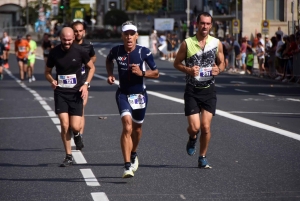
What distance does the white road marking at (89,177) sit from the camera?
988 cm

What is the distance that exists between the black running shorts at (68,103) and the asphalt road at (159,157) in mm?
663

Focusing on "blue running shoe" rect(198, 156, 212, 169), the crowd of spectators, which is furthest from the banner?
"blue running shoe" rect(198, 156, 212, 169)

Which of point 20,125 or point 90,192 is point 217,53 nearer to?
point 90,192

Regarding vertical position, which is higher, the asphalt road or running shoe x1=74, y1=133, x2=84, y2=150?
running shoe x1=74, y1=133, x2=84, y2=150

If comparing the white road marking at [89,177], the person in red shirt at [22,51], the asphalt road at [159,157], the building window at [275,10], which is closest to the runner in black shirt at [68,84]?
the asphalt road at [159,157]

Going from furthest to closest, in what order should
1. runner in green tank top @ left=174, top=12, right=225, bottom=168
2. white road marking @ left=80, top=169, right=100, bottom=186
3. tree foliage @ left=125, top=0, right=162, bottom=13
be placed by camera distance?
tree foliage @ left=125, top=0, right=162, bottom=13
runner in green tank top @ left=174, top=12, right=225, bottom=168
white road marking @ left=80, top=169, right=100, bottom=186

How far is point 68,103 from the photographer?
11703 mm

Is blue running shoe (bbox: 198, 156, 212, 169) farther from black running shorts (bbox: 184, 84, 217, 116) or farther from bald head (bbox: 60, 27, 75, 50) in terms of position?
bald head (bbox: 60, 27, 75, 50)

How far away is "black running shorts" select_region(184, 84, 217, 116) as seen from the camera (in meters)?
10.9

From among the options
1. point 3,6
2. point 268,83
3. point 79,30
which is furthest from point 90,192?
point 3,6

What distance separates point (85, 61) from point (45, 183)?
236cm

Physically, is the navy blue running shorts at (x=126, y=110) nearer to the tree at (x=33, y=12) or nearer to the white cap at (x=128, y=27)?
the white cap at (x=128, y=27)

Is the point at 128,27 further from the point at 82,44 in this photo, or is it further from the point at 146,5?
the point at 146,5

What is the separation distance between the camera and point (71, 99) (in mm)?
11688
